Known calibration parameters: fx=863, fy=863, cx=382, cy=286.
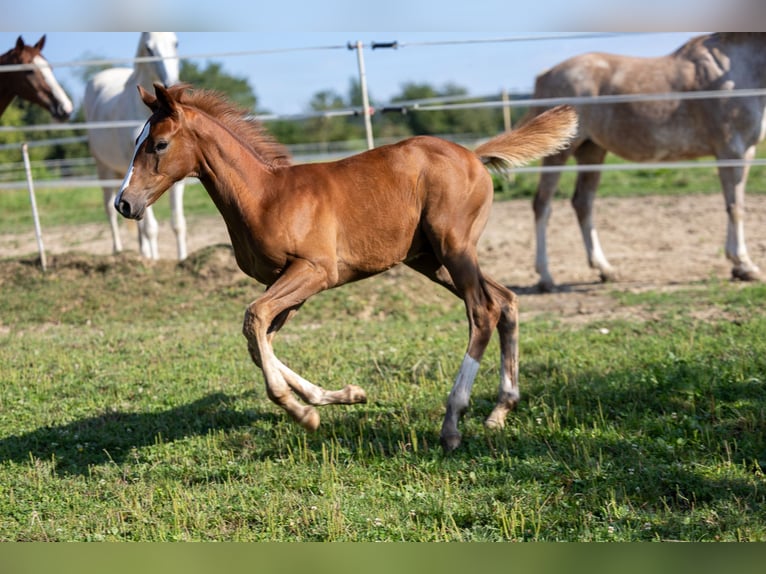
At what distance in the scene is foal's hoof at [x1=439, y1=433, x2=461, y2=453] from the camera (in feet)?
16.4

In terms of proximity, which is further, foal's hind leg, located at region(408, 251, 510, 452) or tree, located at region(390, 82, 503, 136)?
tree, located at region(390, 82, 503, 136)

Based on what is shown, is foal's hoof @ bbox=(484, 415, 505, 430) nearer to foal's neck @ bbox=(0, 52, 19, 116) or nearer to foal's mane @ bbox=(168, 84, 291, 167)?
foal's mane @ bbox=(168, 84, 291, 167)

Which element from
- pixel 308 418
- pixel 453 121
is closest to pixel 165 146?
pixel 308 418

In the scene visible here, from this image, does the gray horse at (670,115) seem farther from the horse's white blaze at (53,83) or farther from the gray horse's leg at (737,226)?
the horse's white blaze at (53,83)

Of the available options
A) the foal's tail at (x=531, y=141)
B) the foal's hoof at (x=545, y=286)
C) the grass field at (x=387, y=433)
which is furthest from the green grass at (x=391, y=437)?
the foal's tail at (x=531, y=141)

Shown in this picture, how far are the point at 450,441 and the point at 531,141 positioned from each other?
2.10 m

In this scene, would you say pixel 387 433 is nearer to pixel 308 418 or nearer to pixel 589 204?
pixel 308 418

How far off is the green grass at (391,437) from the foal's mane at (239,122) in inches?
67.6

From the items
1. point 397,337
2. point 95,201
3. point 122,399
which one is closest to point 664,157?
point 397,337

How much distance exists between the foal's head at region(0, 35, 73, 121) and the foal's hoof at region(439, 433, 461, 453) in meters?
6.92

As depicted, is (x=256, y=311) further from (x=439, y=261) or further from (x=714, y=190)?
(x=714, y=190)

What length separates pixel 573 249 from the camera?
11.8 meters

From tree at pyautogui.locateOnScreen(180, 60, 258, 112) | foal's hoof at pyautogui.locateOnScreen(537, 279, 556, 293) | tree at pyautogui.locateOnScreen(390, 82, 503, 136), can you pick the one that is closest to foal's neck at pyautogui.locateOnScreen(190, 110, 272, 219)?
foal's hoof at pyautogui.locateOnScreen(537, 279, 556, 293)

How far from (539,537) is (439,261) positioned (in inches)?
83.1
